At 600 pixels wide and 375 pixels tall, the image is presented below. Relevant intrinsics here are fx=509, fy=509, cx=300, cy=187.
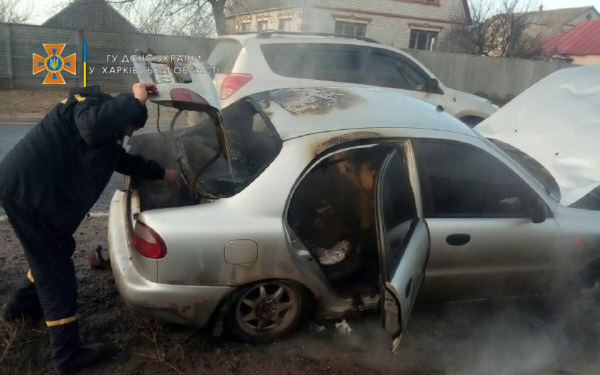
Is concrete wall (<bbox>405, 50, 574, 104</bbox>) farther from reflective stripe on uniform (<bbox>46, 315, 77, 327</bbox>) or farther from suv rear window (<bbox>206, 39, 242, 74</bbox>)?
reflective stripe on uniform (<bbox>46, 315, 77, 327</bbox>)

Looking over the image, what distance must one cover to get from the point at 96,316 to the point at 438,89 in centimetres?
568

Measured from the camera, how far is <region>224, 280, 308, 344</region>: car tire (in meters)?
2.80

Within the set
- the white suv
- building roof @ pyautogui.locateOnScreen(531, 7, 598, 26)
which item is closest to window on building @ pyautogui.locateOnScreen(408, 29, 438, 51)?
the white suv

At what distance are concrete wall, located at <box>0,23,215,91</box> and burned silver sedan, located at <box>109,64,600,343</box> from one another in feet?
43.0

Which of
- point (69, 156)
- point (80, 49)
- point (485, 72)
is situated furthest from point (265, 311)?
point (485, 72)

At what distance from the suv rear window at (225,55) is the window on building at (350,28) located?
1753 centimetres

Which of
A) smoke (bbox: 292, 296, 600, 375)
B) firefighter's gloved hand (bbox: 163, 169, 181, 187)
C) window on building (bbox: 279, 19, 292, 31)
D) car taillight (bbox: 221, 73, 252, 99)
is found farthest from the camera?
window on building (bbox: 279, 19, 292, 31)

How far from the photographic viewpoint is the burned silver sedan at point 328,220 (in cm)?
261

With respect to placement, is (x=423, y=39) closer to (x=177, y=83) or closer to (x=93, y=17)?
(x=93, y=17)

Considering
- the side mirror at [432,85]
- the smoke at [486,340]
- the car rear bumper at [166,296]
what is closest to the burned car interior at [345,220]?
the smoke at [486,340]

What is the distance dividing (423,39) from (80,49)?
18.3m

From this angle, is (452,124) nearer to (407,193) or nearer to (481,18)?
(407,193)

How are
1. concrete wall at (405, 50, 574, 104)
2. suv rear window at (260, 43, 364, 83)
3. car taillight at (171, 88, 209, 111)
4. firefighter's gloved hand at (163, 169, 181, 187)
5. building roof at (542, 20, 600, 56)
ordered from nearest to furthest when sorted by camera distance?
car taillight at (171, 88, 209, 111) < firefighter's gloved hand at (163, 169, 181, 187) < suv rear window at (260, 43, 364, 83) < concrete wall at (405, 50, 574, 104) < building roof at (542, 20, 600, 56)

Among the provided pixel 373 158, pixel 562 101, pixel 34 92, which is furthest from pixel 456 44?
pixel 373 158
